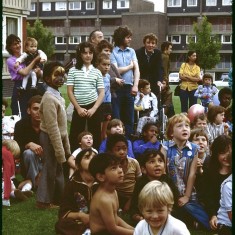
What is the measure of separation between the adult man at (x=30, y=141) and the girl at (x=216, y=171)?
226cm

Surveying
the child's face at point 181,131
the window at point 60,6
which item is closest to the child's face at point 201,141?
the child's face at point 181,131

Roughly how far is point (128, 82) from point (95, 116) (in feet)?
5.24

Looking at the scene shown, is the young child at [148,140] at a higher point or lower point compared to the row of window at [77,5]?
lower

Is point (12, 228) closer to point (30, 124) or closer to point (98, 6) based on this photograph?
point (30, 124)

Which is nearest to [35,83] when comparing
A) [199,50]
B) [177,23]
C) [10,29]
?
[10,29]

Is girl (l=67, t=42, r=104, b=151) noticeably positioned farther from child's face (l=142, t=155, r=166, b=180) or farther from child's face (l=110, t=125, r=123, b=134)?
child's face (l=142, t=155, r=166, b=180)

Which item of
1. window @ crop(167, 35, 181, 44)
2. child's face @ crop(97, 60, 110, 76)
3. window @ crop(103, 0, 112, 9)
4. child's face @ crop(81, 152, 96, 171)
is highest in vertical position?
window @ crop(103, 0, 112, 9)

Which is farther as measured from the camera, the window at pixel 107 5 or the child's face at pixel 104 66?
the window at pixel 107 5

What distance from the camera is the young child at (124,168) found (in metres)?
6.42

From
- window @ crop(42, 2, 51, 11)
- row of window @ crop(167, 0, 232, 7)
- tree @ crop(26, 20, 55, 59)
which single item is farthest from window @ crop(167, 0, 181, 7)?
tree @ crop(26, 20, 55, 59)

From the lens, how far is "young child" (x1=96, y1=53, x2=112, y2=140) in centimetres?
827

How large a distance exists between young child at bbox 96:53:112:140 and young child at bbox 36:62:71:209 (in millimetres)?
1776

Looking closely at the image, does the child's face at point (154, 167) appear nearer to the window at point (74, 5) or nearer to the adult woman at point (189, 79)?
the adult woman at point (189, 79)

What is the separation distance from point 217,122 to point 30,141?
287cm
